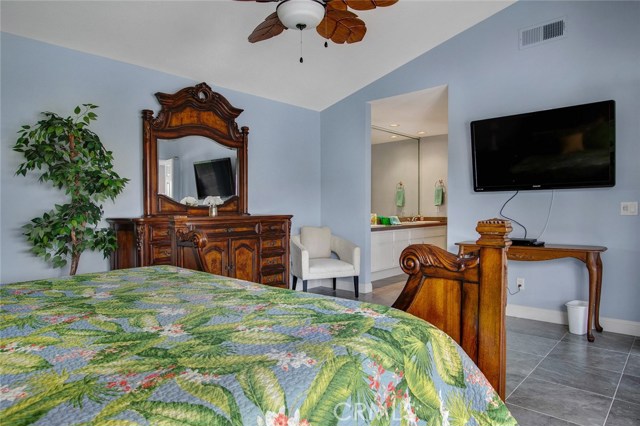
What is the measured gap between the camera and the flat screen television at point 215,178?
425 cm

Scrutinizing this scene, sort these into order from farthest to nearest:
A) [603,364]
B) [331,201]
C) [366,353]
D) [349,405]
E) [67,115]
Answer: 1. [331,201]
2. [67,115]
3. [603,364]
4. [366,353]
5. [349,405]

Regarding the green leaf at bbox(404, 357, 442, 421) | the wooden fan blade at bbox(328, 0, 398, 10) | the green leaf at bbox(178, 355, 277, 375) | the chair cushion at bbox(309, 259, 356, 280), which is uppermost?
the wooden fan blade at bbox(328, 0, 398, 10)

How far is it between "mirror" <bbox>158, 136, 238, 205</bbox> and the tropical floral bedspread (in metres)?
2.68

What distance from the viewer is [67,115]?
10.9ft

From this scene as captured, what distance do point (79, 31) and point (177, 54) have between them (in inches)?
31.8

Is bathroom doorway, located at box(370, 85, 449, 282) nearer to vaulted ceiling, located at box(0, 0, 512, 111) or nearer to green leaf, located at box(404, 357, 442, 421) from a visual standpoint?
vaulted ceiling, located at box(0, 0, 512, 111)

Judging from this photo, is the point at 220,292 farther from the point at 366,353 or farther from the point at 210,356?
the point at 366,353

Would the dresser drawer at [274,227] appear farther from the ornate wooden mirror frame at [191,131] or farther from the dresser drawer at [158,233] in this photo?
the dresser drawer at [158,233]

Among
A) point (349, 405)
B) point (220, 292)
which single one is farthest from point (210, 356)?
point (220, 292)

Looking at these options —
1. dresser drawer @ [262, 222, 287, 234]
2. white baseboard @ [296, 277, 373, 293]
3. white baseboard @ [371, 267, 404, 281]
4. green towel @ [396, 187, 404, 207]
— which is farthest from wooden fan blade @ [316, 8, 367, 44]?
green towel @ [396, 187, 404, 207]

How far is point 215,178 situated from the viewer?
439 cm

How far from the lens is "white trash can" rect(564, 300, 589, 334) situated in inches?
129

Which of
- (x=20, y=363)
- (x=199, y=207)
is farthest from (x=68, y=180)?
(x=20, y=363)

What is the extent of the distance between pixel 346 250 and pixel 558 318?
235cm
